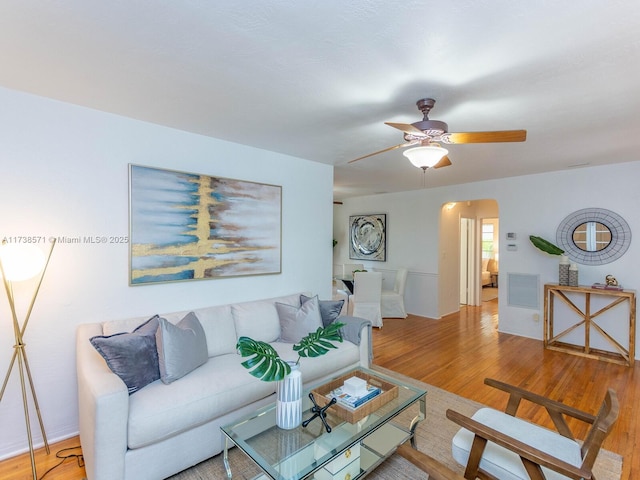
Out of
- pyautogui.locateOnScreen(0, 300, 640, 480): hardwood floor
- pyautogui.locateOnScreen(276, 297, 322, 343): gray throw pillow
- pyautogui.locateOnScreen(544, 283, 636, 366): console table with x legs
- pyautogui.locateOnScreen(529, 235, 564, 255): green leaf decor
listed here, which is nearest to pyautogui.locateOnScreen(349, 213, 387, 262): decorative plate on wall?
pyautogui.locateOnScreen(0, 300, 640, 480): hardwood floor

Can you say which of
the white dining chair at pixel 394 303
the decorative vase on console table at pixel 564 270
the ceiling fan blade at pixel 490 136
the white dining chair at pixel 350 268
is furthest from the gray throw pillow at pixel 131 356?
the decorative vase on console table at pixel 564 270

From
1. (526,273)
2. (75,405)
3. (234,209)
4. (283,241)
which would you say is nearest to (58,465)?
(75,405)

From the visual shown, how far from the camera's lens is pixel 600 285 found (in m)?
4.01

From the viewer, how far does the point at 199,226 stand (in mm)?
2910

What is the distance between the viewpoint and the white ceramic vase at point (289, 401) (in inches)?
68.6

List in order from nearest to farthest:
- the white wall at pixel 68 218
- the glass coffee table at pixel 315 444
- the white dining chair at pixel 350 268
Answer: the glass coffee table at pixel 315 444 < the white wall at pixel 68 218 < the white dining chair at pixel 350 268

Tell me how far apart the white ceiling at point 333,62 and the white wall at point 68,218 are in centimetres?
17

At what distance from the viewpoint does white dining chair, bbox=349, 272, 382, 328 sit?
528cm

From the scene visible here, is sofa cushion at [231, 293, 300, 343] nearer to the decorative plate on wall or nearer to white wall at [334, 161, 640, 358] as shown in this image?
white wall at [334, 161, 640, 358]

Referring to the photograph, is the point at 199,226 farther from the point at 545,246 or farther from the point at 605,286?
the point at 605,286

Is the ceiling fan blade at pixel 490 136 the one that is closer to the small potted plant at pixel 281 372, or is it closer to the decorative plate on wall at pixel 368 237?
the small potted plant at pixel 281 372

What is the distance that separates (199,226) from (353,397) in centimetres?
196

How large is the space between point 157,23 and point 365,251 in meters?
5.94

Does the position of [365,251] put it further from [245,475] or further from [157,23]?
[157,23]
